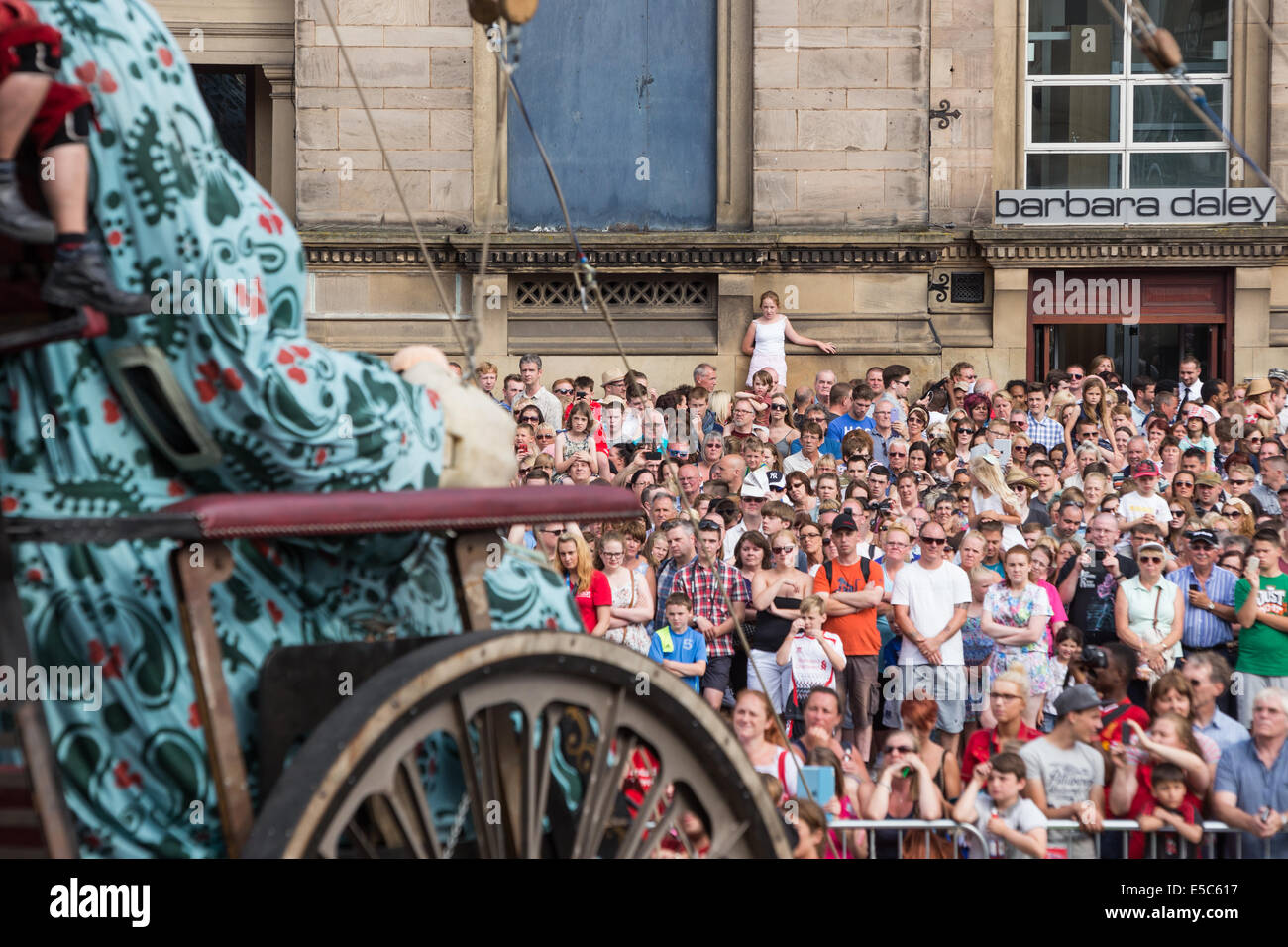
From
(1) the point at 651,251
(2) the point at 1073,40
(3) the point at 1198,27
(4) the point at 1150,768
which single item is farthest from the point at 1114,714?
(3) the point at 1198,27

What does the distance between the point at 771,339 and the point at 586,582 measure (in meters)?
7.63

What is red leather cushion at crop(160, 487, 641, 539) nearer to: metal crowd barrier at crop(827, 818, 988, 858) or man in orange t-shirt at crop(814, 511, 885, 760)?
metal crowd barrier at crop(827, 818, 988, 858)

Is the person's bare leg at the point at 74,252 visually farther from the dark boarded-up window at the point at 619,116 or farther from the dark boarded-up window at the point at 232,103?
the dark boarded-up window at the point at 232,103

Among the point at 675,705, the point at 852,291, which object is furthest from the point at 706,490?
the point at 675,705

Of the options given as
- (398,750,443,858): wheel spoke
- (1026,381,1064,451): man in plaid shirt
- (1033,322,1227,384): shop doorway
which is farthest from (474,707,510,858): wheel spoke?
(1033,322,1227,384): shop doorway

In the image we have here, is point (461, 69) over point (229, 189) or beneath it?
over

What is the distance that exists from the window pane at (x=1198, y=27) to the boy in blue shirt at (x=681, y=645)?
12.3 metres

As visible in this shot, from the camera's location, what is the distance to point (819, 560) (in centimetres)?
1056

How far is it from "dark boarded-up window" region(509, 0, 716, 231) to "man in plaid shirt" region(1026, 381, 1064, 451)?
581cm

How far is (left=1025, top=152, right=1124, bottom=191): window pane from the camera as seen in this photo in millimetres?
19547

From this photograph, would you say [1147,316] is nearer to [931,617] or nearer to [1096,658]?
[931,617]

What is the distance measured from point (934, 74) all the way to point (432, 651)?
16612 mm

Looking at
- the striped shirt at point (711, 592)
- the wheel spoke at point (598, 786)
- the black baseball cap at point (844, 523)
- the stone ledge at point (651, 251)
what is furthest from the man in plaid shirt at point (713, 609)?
the stone ledge at point (651, 251)

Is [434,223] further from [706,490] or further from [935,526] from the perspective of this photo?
[935,526]
